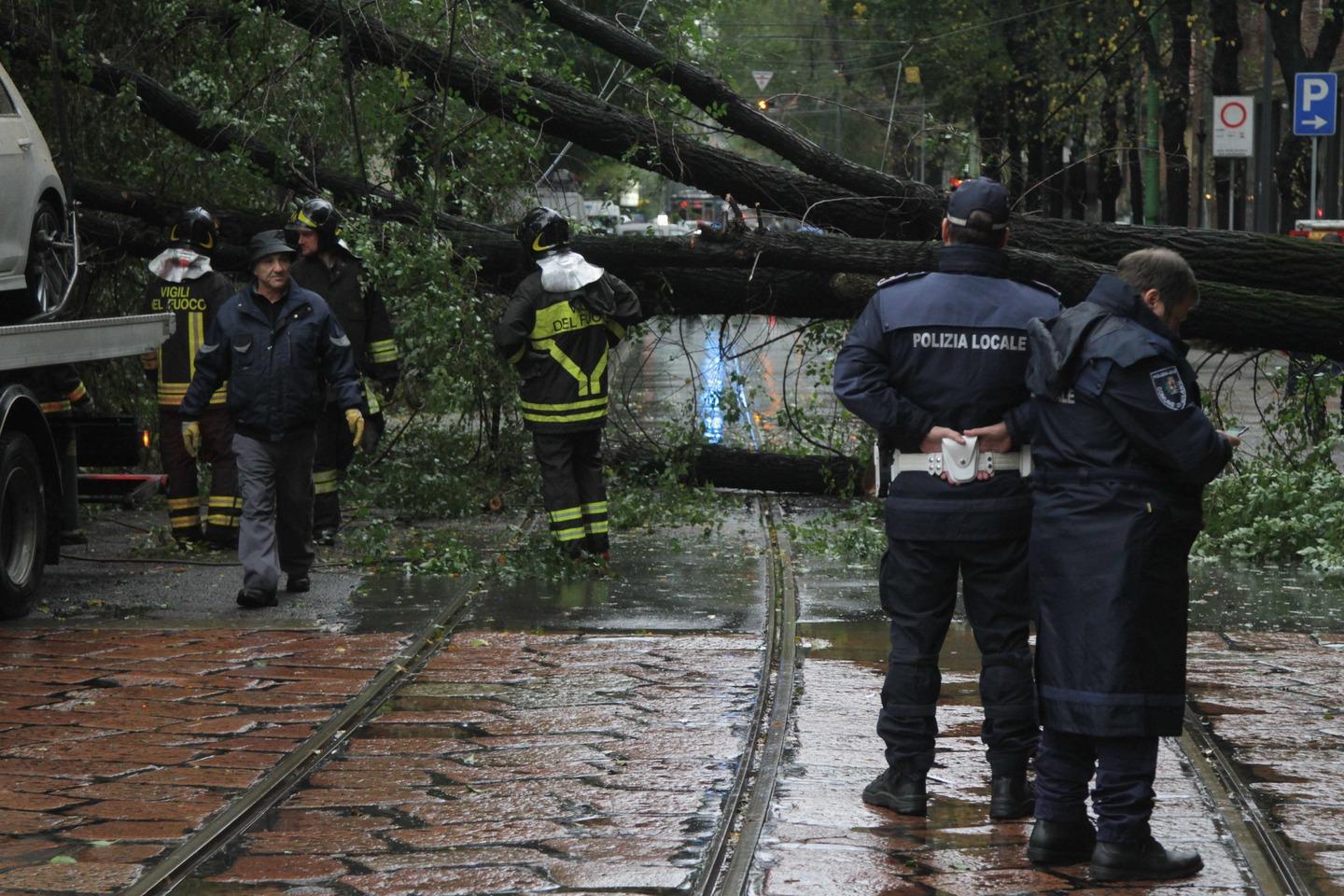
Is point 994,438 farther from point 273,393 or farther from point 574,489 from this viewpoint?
point 574,489

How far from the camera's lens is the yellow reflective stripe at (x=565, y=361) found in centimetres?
954

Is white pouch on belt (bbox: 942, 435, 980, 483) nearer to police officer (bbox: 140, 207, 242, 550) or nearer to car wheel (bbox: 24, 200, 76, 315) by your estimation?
car wheel (bbox: 24, 200, 76, 315)

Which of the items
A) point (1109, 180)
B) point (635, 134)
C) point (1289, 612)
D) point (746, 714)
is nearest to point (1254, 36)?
point (1109, 180)

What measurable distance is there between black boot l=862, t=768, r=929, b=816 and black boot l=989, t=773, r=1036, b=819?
0.20 metres

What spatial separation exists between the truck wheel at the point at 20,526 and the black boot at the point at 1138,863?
5317 mm

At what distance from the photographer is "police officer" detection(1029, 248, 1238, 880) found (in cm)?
467

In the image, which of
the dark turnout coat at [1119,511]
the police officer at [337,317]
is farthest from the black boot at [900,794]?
the police officer at [337,317]

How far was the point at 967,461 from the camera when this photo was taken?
5180 millimetres

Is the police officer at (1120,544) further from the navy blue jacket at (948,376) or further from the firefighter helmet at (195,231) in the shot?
the firefighter helmet at (195,231)

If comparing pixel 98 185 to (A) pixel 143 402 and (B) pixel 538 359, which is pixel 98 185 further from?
(B) pixel 538 359

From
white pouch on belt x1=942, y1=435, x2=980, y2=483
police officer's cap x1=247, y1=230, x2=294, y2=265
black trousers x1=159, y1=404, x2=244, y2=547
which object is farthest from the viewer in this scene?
black trousers x1=159, y1=404, x2=244, y2=547

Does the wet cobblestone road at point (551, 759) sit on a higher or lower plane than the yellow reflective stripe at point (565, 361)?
lower

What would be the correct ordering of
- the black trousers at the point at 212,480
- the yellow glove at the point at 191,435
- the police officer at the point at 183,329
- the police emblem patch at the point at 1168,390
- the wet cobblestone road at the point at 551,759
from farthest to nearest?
1. the police officer at the point at 183,329
2. the black trousers at the point at 212,480
3. the yellow glove at the point at 191,435
4. the wet cobblestone road at the point at 551,759
5. the police emblem patch at the point at 1168,390

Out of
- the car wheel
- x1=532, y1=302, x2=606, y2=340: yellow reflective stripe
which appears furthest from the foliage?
the car wheel
